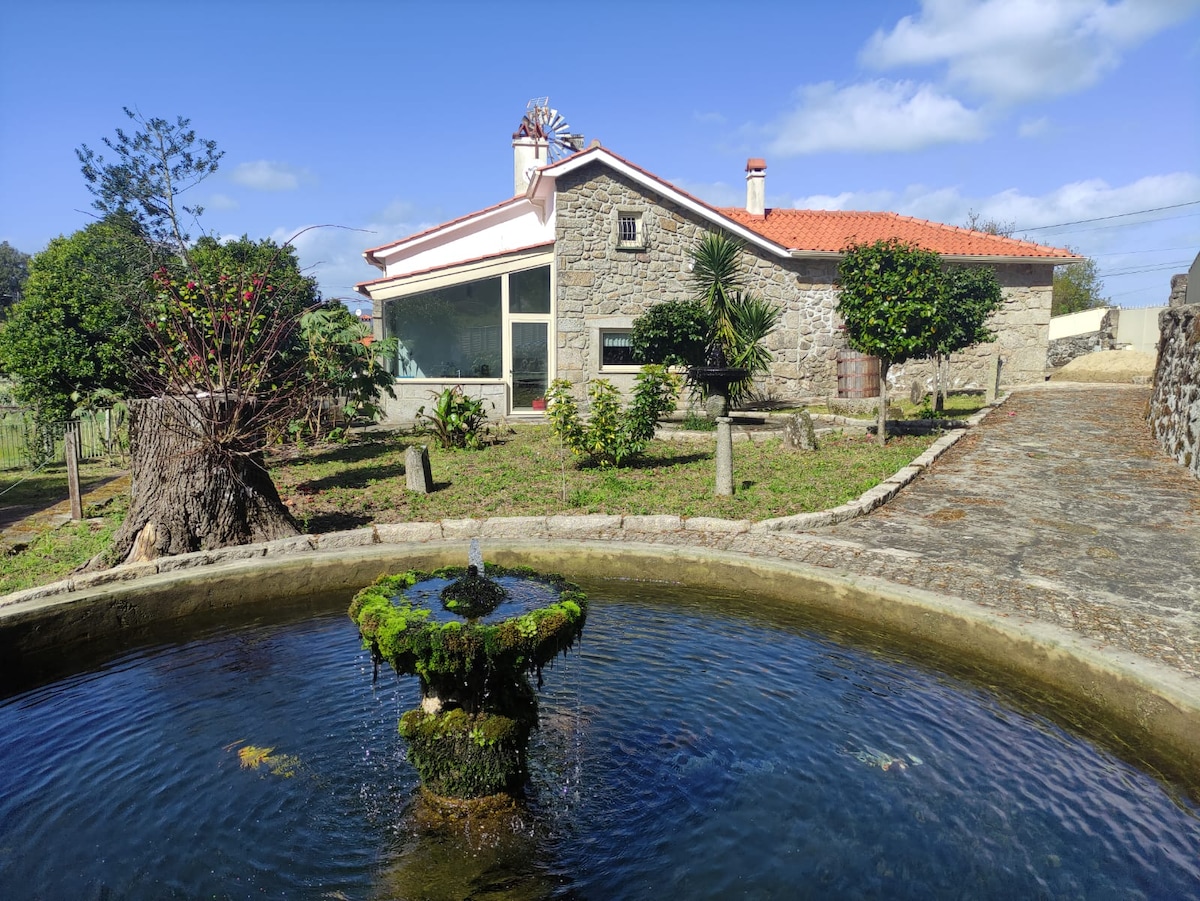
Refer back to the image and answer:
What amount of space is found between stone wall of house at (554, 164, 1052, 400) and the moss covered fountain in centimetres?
1394

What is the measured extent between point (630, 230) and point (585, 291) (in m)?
1.96

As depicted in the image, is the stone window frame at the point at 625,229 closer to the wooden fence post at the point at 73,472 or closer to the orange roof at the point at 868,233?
the orange roof at the point at 868,233

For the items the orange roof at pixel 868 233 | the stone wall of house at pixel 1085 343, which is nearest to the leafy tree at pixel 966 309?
the orange roof at pixel 868 233

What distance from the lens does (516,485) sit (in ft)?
32.6

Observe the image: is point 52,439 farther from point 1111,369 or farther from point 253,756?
point 1111,369

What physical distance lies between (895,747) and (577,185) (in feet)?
51.2

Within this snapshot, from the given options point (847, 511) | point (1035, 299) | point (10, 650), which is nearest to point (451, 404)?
point (847, 511)

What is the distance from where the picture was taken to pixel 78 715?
4.55 meters

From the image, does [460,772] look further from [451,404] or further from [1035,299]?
[1035,299]

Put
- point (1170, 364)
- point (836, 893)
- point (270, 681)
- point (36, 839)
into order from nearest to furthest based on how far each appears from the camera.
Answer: point (836, 893) → point (36, 839) → point (270, 681) → point (1170, 364)

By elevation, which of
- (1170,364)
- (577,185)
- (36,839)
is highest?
(577,185)

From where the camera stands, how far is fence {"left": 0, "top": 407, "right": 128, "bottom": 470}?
Result: 12711mm

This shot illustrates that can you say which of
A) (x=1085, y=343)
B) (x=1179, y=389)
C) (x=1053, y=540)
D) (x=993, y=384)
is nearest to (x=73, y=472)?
(x=1053, y=540)

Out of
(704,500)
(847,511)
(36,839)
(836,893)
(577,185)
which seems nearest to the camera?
(836,893)
